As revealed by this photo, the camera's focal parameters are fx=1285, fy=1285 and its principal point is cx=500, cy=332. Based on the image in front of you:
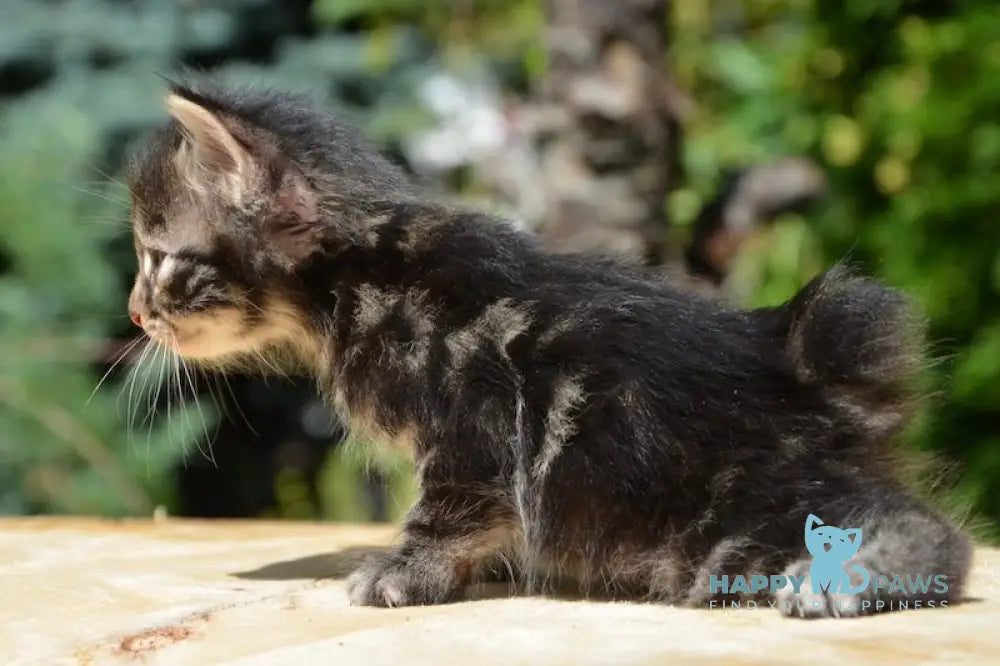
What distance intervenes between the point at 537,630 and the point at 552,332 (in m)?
0.59

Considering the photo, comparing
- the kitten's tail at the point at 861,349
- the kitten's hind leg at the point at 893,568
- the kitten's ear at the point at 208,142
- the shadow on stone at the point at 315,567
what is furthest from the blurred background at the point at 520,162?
the kitten's hind leg at the point at 893,568

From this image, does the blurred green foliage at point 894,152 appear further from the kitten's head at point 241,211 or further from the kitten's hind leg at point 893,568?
the kitten's head at point 241,211

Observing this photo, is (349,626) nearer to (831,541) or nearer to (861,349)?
→ (831,541)

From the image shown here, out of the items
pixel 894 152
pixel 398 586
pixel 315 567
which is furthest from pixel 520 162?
pixel 398 586

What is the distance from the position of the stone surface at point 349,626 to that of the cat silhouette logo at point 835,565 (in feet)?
0.21

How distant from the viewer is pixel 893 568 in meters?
2.20

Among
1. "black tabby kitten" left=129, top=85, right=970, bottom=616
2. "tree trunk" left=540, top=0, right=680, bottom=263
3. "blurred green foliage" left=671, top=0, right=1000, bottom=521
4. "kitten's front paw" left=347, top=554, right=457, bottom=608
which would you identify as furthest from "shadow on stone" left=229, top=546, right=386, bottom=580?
"tree trunk" left=540, top=0, right=680, bottom=263

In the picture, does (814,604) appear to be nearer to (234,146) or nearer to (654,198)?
(234,146)

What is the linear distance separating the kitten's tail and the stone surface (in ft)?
1.29

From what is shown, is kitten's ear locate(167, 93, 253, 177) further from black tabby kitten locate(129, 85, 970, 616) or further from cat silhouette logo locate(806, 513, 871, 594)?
cat silhouette logo locate(806, 513, 871, 594)

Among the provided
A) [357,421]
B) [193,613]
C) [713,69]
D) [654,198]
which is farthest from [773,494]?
[713,69]

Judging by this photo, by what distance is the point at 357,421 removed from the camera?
259 cm

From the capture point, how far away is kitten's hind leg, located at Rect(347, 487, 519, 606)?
96.7 inches

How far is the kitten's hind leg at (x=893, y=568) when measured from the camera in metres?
2.18
